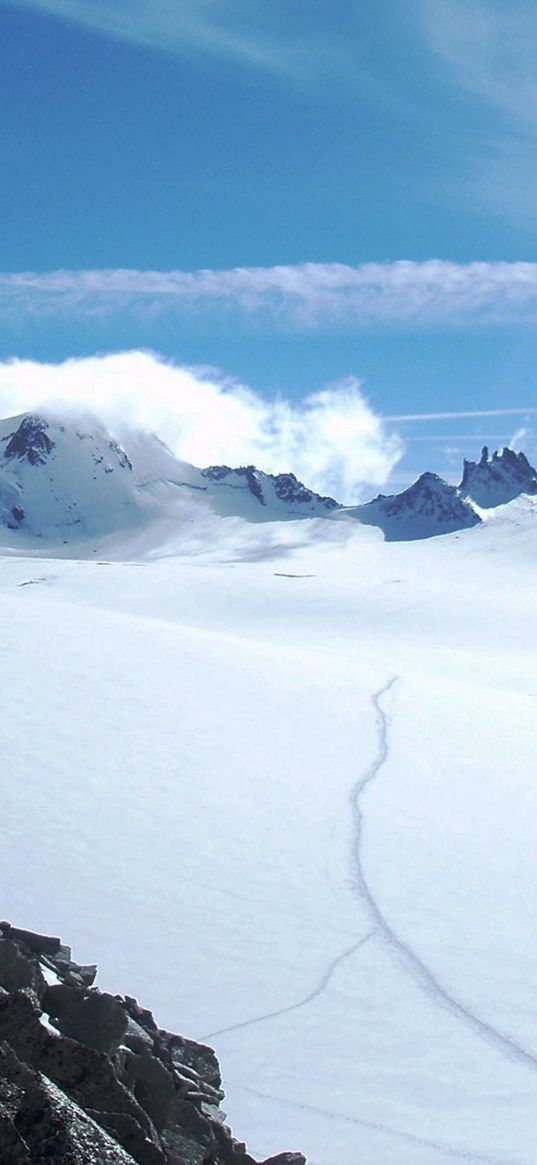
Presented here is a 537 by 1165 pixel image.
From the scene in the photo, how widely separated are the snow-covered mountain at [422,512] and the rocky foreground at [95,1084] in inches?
5408

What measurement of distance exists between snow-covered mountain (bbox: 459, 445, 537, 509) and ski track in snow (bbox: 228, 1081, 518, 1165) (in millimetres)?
155998

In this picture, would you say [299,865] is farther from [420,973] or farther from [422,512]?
[422,512]

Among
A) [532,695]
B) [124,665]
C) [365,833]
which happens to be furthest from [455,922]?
[532,695]

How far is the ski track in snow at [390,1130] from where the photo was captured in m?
7.81

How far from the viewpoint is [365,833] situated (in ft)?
51.0

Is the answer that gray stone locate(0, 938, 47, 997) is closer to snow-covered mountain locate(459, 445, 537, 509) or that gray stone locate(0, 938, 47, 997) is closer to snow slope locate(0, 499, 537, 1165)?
snow slope locate(0, 499, 537, 1165)

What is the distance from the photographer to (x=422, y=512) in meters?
160

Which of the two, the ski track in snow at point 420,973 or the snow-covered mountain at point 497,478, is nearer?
the ski track in snow at point 420,973

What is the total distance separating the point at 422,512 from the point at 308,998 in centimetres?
15198

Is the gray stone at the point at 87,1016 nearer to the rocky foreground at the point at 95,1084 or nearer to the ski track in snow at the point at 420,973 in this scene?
the rocky foreground at the point at 95,1084

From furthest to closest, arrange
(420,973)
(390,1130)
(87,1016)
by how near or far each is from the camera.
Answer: (420,973) < (390,1130) < (87,1016)

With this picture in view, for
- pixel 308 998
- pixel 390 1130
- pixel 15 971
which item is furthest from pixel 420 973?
pixel 15 971

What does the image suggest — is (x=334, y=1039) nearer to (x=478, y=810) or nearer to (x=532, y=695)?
(x=478, y=810)

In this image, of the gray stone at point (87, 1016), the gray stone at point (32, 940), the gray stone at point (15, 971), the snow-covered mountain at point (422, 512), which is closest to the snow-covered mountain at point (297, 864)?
the gray stone at point (87, 1016)
